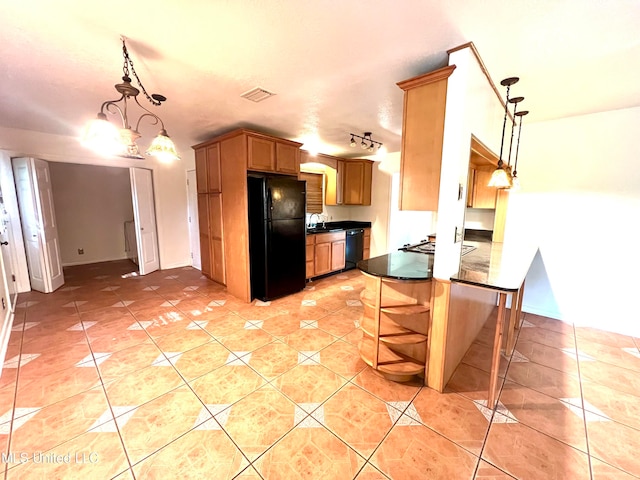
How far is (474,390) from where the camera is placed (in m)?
1.98

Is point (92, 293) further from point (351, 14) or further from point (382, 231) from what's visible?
point (382, 231)

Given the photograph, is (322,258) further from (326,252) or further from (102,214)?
(102,214)

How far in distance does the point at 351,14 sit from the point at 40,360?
3.61m

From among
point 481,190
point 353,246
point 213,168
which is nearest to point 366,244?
point 353,246

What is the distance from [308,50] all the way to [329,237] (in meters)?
3.22

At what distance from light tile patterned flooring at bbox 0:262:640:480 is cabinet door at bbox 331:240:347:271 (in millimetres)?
1999

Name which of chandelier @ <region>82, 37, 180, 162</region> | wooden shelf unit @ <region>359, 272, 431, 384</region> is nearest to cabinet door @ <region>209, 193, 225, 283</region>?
chandelier @ <region>82, 37, 180, 162</region>

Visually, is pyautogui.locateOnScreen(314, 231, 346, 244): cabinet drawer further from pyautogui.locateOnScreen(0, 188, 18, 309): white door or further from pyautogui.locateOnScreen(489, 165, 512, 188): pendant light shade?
pyautogui.locateOnScreen(0, 188, 18, 309): white door

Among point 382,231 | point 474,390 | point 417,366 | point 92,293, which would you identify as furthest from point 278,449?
point 382,231

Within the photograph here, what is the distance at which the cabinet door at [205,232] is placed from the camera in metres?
4.33

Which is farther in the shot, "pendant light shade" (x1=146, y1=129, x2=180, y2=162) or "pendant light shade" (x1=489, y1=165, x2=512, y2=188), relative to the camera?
"pendant light shade" (x1=489, y1=165, x2=512, y2=188)

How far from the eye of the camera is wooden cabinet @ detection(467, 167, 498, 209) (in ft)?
11.5

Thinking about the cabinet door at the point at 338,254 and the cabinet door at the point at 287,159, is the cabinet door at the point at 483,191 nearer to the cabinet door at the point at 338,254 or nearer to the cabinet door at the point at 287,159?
the cabinet door at the point at 338,254

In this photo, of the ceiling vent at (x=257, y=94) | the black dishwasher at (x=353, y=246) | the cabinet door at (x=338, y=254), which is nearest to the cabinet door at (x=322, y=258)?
the cabinet door at (x=338, y=254)
